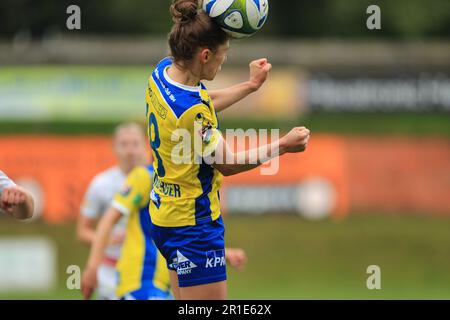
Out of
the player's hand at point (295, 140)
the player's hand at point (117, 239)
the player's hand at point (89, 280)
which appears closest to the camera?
the player's hand at point (295, 140)

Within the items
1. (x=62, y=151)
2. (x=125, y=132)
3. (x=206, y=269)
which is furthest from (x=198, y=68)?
(x=62, y=151)

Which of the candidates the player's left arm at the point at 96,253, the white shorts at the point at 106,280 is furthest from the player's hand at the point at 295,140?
the white shorts at the point at 106,280

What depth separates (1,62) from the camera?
14.5m

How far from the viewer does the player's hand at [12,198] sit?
4602 mm

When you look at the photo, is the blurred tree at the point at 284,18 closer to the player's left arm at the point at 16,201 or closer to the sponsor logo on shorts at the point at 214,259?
the sponsor logo on shorts at the point at 214,259

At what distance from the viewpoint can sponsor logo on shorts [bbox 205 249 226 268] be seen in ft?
16.5

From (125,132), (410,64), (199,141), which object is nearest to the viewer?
(199,141)

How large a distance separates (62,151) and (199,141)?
8.99 metres

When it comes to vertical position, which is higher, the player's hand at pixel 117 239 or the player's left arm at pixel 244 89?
the player's left arm at pixel 244 89

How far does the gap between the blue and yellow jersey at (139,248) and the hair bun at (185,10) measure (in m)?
1.54

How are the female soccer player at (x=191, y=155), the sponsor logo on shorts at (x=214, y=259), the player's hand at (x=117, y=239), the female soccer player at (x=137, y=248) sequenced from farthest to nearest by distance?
the player's hand at (x=117, y=239) < the female soccer player at (x=137, y=248) < the sponsor logo on shorts at (x=214, y=259) < the female soccer player at (x=191, y=155)

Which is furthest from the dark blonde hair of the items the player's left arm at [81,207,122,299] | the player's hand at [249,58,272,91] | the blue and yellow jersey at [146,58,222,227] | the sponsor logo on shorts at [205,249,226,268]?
the player's left arm at [81,207,122,299]

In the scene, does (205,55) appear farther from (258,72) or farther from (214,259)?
(214,259)
